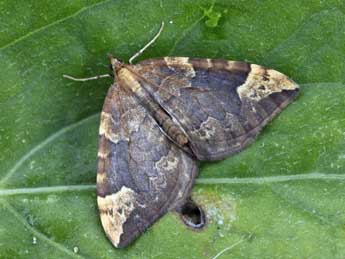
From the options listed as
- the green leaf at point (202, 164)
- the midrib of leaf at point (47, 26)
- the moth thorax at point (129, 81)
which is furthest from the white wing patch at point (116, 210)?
the midrib of leaf at point (47, 26)

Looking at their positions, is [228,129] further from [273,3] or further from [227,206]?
[273,3]

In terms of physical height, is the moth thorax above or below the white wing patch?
above

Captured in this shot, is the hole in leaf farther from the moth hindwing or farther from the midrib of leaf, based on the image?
the midrib of leaf

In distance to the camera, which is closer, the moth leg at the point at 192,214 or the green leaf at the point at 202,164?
the green leaf at the point at 202,164

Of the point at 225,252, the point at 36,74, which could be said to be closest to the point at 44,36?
the point at 36,74

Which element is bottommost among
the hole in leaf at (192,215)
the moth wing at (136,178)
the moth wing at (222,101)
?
the hole in leaf at (192,215)

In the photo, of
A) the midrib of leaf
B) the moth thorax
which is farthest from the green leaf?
the moth thorax

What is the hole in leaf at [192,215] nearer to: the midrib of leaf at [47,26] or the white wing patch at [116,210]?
the white wing patch at [116,210]
